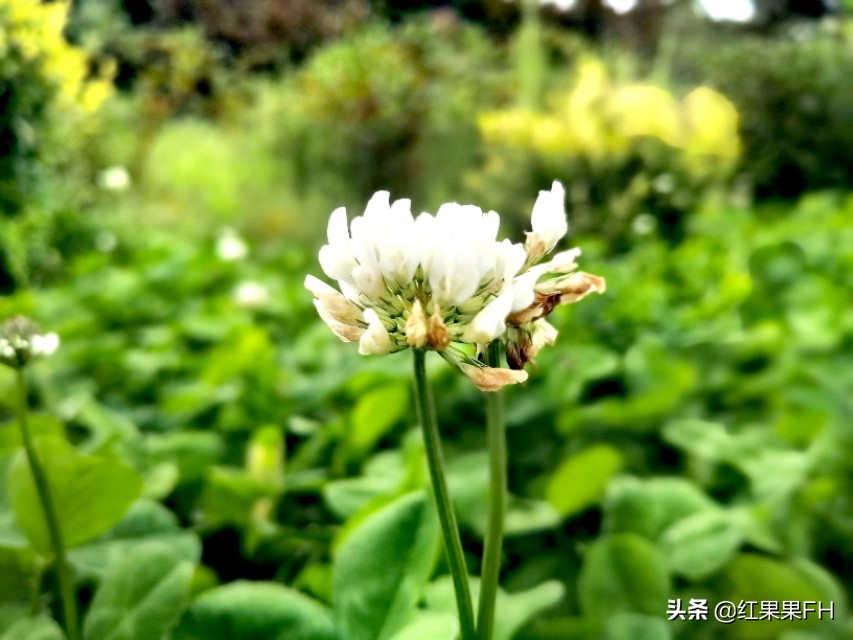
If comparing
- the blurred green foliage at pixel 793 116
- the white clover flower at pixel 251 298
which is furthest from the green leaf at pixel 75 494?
the blurred green foliage at pixel 793 116

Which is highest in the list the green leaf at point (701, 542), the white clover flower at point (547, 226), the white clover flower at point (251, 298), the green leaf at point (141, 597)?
the white clover flower at point (547, 226)

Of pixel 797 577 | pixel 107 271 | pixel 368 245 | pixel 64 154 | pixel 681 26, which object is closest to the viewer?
pixel 368 245

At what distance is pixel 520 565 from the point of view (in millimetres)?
613

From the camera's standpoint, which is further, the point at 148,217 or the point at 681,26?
the point at 681,26

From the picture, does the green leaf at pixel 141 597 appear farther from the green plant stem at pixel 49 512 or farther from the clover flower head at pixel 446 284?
the clover flower head at pixel 446 284

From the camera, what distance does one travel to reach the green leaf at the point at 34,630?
0.43m

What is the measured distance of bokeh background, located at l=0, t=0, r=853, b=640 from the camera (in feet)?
1.84

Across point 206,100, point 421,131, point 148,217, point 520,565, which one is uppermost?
point 206,100

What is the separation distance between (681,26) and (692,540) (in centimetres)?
560

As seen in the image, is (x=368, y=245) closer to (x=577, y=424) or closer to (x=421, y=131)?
(x=577, y=424)

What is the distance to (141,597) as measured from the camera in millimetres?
425

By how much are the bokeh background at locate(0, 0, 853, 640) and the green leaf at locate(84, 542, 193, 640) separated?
22 mm

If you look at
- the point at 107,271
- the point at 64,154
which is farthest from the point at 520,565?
the point at 64,154

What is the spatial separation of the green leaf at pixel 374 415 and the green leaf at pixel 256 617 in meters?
0.37
